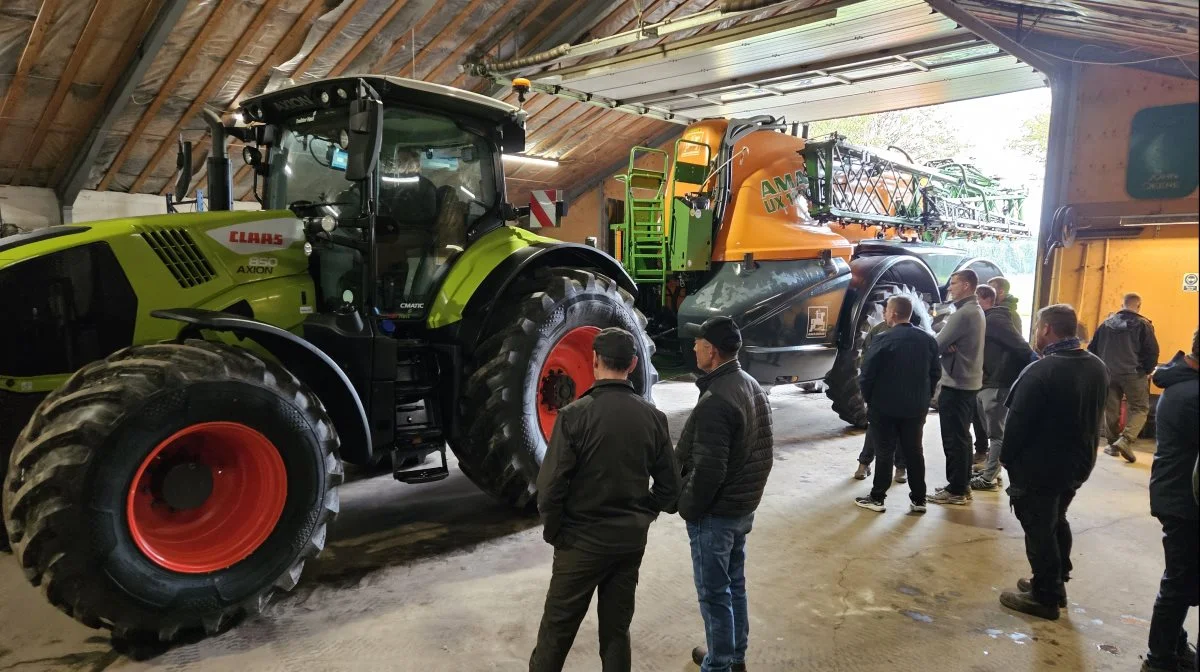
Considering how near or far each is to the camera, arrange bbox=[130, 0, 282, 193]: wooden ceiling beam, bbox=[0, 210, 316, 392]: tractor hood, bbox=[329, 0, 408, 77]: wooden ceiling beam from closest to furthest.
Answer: bbox=[0, 210, 316, 392]: tractor hood < bbox=[130, 0, 282, 193]: wooden ceiling beam < bbox=[329, 0, 408, 77]: wooden ceiling beam

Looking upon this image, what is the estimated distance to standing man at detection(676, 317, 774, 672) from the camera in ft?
8.19

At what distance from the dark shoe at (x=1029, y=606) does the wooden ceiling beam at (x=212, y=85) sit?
770cm

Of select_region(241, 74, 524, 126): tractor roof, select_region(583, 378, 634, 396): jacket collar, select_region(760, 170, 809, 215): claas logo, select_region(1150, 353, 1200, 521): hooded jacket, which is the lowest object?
select_region(1150, 353, 1200, 521): hooded jacket

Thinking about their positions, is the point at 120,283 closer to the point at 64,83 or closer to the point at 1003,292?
the point at 1003,292

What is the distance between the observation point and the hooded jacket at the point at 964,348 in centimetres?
486

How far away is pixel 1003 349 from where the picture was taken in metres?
5.12

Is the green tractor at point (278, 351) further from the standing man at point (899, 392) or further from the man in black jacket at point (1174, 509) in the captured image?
the man in black jacket at point (1174, 509)

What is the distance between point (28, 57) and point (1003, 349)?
347 inches

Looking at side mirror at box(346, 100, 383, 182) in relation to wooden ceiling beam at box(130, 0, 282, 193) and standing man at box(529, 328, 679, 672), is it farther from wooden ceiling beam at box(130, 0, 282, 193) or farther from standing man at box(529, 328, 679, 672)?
wooden ceiling beam at box(130, 0, 282, 193)

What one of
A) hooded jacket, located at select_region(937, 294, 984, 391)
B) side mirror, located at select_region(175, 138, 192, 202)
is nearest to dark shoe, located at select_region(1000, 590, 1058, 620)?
hooded jacket, located at select_region(937, 294, 984, 391)

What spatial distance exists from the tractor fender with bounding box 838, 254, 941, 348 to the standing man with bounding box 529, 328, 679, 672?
15.2ft

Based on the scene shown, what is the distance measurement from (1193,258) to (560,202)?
11.6ft


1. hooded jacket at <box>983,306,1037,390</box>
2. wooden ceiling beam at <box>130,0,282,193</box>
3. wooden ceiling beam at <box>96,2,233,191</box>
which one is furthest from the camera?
wooden ceiling beam at <box>130,0,282,193</box>

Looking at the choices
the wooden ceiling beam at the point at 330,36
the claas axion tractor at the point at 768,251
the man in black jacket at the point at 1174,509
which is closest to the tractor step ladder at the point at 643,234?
the claas axion tractor at the point at 768,251
